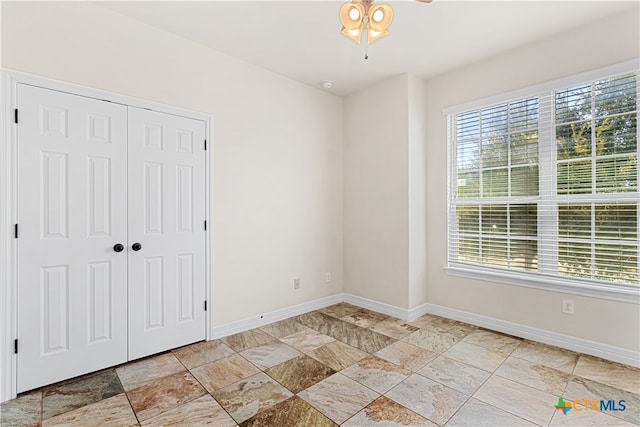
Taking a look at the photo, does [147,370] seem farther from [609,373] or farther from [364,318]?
[609,373]

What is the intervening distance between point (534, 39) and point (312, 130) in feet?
8.01

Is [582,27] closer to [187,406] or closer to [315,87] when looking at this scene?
[315,87]

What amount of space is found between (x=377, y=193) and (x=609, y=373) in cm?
261

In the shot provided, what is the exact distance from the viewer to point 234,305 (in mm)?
3352

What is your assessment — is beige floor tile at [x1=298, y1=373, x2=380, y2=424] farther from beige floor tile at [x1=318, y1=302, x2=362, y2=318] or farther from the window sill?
the window sill

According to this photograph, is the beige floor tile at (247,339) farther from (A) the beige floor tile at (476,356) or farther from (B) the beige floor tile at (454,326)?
(B) the beige floor tile at (454,326)

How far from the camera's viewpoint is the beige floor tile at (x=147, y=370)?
7.88 ft

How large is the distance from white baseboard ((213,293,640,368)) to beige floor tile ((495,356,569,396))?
51 centimetres

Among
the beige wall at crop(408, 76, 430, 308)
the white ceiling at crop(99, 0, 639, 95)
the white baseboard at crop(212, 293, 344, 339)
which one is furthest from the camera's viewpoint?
the beige wall at crop(408, 76, 430, 308)

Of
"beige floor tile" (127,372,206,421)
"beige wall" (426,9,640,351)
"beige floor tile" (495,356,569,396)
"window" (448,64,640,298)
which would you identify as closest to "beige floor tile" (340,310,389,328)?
"beige wall" (426,9,640,351)

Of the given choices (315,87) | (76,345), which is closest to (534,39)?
(315,87)

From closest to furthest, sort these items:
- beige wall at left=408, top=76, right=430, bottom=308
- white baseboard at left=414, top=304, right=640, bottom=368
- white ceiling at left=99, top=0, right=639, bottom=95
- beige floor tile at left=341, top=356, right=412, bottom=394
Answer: beige floor tile at left=341, top=356, right=412, bottom=394, white ceiling at left=99, top=0, right=639, bottom=95, white baseboard at left=414, top=304, right=640, bottom=368, beige wall at left=408, top=76, right=430, bottom=308

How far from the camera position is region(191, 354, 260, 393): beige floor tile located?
2.38m

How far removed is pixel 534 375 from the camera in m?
2.46
